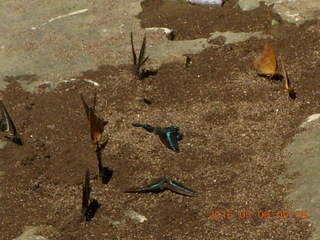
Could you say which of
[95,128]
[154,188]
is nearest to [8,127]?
[95,128]

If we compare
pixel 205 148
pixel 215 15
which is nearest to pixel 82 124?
pixel 205 148

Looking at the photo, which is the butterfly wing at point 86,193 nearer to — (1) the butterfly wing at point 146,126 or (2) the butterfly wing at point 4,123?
(1) the butterfly wing at point 146,126

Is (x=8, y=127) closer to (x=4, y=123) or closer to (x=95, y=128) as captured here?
(x=4, y=123)

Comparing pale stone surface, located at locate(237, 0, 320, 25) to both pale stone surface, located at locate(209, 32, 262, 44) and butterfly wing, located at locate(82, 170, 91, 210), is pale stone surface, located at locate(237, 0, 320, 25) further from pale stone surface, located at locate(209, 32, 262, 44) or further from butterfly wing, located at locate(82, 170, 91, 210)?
butterfly wing, located at locate(82, 170, 91, 210)

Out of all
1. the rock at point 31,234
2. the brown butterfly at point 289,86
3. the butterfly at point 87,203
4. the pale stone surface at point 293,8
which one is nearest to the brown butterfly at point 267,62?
the brown butterfly at point 289,86

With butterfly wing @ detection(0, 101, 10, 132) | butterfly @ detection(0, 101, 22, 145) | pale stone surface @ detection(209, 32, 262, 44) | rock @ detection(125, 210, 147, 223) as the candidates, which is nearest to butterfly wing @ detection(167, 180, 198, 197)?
rock @ detection(125, 210, 147, 223)
